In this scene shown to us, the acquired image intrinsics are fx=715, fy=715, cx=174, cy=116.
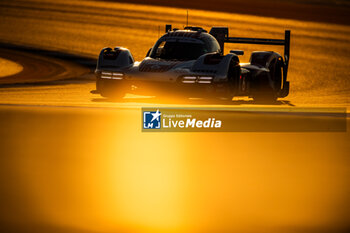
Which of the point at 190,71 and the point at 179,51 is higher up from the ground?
the point at 179,51

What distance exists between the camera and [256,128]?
11875 millimetres

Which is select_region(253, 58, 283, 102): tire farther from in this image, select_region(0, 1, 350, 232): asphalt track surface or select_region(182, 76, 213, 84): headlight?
select_region(182, 76, 213, 84): headlight

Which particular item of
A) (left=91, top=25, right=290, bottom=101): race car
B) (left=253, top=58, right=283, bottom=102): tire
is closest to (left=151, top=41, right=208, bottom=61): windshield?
(left=91, top=25, right=290, bottom=101): race car

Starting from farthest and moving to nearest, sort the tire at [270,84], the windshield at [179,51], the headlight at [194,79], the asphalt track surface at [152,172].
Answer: the tire at [270,84], the windshield at [179,51], the headlight at [194,79], the asphalt track surface at [152,172]

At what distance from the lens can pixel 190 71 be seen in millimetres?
13906

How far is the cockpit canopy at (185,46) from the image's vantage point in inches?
589

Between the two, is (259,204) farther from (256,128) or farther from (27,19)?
(27,19)

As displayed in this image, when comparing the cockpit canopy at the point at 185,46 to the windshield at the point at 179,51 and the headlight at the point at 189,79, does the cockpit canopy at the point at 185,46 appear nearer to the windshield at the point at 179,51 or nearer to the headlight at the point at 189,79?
the windshield at the point at 179,51

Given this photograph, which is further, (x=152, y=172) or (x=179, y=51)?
(x=179, y=51)

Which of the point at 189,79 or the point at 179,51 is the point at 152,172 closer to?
the point at 189,79

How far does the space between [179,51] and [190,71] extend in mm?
1311

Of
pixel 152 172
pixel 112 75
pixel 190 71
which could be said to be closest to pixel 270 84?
pixel 190 71

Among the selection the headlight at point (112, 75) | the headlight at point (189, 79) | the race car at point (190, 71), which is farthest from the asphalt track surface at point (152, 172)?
the headlight at point (189, 79)

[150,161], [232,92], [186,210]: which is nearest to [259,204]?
→ [186,210]
